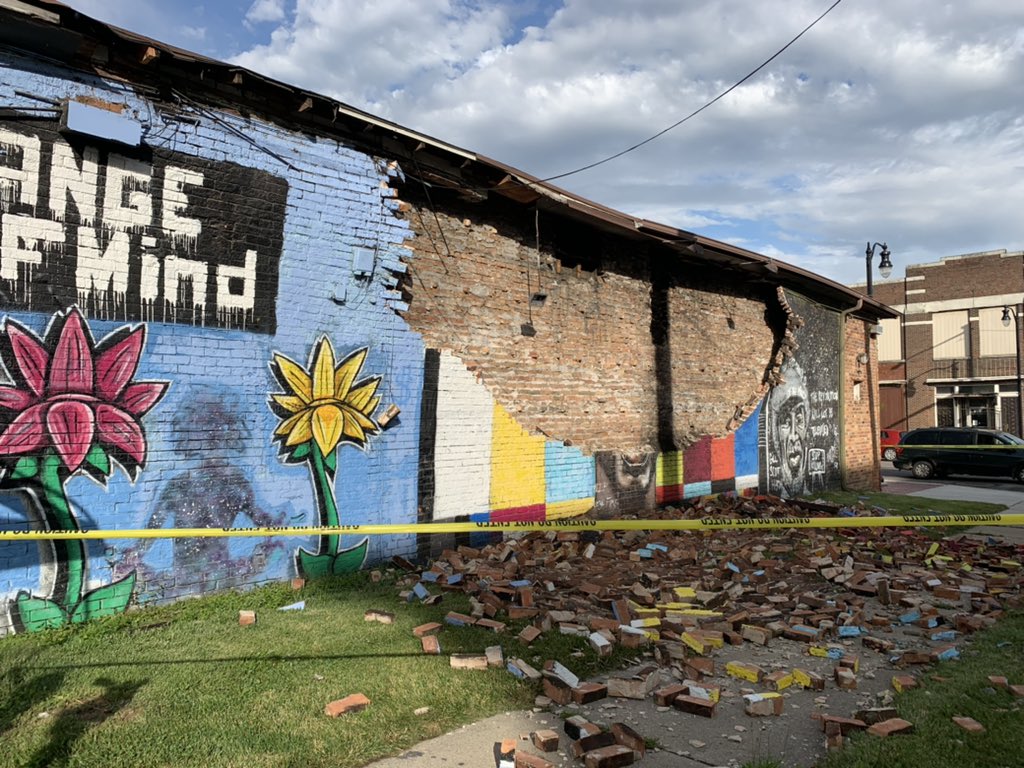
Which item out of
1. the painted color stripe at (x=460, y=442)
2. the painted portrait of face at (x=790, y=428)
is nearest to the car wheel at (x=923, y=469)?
the painted portrait of face at (x=790, y=428)

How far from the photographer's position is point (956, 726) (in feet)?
12.2

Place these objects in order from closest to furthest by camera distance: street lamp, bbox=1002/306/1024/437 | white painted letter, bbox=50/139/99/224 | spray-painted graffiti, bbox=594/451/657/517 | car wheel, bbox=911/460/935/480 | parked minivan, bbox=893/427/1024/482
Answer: white painted letter, bbox=50/139/99/224 < spray-painted graffiti, bbox=594/451/657/517 < parked minivan, bbox=893/427/1024/482 < car wheel, bbox=911/460/935/480 < street lamp, bbox=1002/306/1024/437

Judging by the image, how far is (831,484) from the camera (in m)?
15.5

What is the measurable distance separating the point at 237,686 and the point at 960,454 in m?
22.5

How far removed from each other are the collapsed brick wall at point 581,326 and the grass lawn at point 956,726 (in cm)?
522

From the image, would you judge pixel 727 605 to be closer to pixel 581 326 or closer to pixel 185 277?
pixel 581 326

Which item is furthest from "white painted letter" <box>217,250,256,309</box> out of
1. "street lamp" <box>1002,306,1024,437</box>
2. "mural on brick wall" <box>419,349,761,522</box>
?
"street lamp" <box>1002,306,1024,437</box>

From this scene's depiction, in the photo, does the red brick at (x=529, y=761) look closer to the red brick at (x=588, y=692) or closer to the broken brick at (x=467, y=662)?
the red brick at (x=588, y=692)

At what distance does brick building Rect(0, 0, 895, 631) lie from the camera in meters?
5.12

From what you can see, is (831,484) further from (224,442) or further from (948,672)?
(224,442)

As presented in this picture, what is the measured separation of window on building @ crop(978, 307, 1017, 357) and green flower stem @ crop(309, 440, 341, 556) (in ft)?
119

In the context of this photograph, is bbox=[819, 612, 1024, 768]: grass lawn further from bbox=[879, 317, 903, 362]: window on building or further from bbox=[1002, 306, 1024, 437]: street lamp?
bbox=[879, 317, 903, 362]: window on building

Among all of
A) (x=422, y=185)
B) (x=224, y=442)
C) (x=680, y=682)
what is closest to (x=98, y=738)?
(x=224, y=442)

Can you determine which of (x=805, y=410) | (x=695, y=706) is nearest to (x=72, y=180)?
(x=695, y=706)
